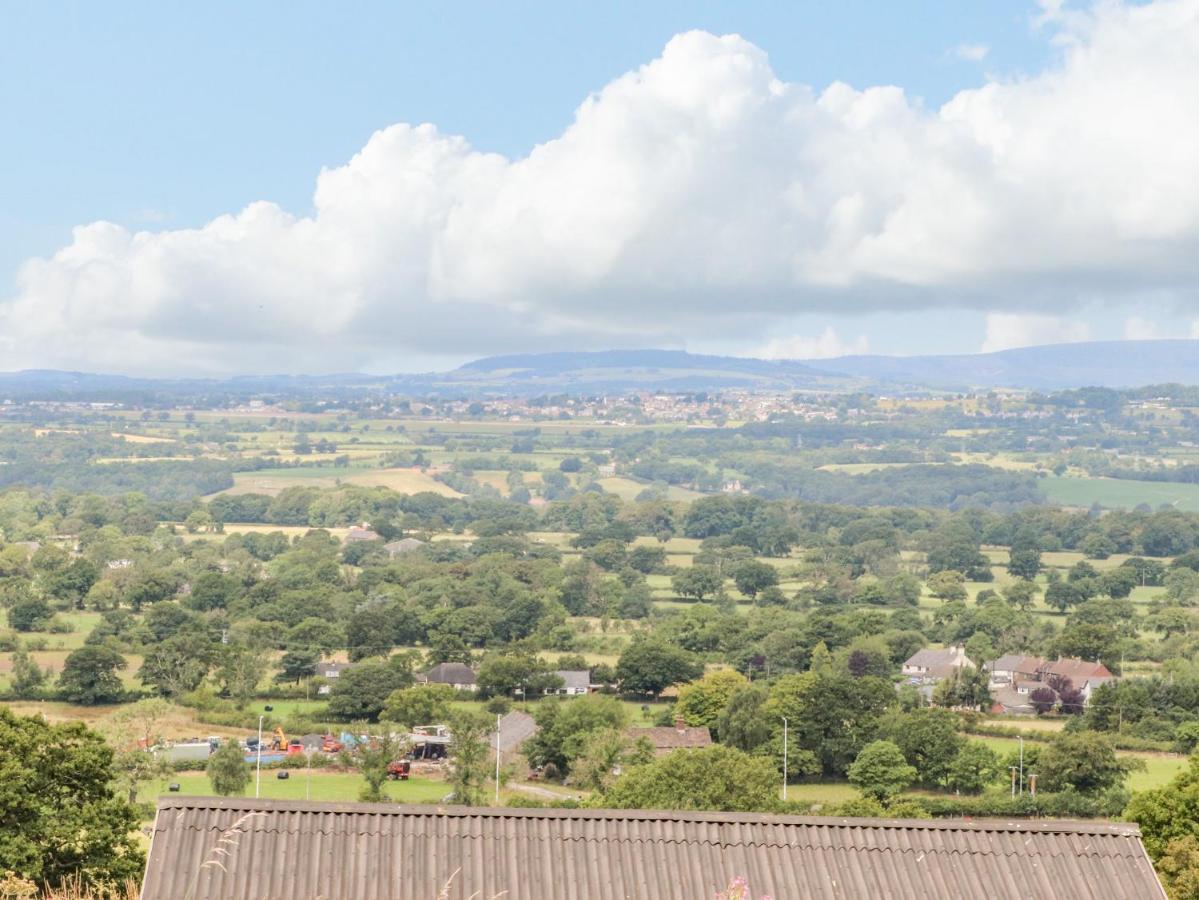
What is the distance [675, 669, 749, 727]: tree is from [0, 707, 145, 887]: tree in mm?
29089

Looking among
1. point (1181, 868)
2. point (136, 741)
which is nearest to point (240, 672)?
point (136, 741)

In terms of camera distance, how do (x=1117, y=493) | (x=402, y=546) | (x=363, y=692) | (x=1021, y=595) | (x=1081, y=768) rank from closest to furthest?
1. (x=1081, y=768)
2. (x=363, y=692)
3. (x=1021, y=595)
4. (x=402, y=546)
5. (x=1117, y=493)

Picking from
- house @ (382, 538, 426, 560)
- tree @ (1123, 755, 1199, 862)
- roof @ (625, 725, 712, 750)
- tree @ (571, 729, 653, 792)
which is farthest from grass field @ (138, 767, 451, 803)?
house @ (382, 538, 426, 560)

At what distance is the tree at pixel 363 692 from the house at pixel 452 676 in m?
3.91

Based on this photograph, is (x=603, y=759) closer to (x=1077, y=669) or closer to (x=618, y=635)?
(x=1077, y=669)

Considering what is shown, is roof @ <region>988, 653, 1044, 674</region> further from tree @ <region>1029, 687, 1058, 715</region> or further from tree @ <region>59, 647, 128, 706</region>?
tree @ <region>59, 647, 128, 706</region>

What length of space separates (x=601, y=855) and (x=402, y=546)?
9567cm

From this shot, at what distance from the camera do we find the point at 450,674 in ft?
181

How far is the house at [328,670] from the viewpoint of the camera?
53463 millimetres

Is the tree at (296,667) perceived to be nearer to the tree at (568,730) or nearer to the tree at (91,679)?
the tree at (91,679)

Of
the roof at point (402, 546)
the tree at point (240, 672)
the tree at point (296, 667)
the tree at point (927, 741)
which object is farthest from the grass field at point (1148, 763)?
the roof at point (402, 546)

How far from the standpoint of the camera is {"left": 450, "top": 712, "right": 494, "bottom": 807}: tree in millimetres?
35375

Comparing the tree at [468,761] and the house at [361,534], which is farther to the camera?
the house at [361,534]

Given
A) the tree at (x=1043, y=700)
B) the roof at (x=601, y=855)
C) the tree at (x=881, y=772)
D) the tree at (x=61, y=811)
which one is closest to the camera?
the roof at (x=601, y=855)
